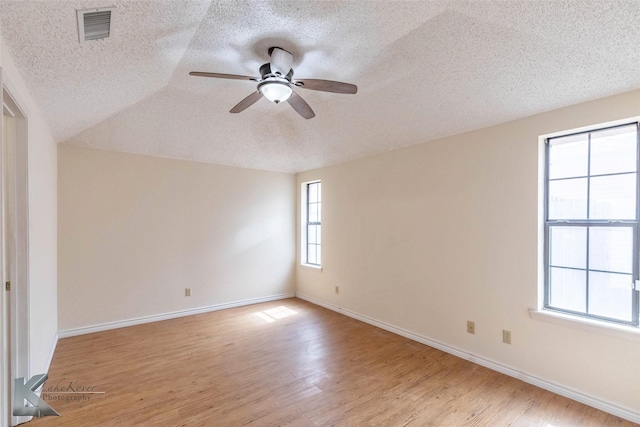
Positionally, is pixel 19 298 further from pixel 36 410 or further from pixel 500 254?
pixel 500 254

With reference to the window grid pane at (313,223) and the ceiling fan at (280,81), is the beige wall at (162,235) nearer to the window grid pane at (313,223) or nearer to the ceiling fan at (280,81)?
the window grid pane at (313,223)

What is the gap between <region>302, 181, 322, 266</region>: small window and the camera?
515cm

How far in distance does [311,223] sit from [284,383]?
3.02 m

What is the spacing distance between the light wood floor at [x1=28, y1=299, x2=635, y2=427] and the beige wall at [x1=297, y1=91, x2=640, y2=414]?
0.23 metres

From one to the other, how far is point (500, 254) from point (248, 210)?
3.53 meters

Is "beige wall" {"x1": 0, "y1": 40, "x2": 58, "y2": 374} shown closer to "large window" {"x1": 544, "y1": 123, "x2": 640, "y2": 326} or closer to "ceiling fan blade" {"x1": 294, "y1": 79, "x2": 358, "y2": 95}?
"ceiling fan blade" {"x1": 294, "y1": 79, "x2": 358, "y2": 95}

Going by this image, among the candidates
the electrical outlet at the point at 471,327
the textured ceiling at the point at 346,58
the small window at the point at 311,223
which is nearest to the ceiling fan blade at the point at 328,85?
the textured ceiling at the point at 346,58

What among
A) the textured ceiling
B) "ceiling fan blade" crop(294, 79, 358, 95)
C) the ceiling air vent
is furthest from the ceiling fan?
the ceiling air vent

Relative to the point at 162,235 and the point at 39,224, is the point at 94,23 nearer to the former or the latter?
the point at 39,224

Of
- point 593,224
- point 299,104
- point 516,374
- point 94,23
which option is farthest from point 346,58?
point 516,374

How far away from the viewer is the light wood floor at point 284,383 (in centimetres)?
209

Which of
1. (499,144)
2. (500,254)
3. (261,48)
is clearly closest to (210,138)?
(261,48)

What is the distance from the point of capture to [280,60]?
2.12m

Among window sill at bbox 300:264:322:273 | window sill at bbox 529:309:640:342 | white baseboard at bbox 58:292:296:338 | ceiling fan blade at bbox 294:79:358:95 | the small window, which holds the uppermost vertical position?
ceiling fan blade at bbox 294:79:358:95
